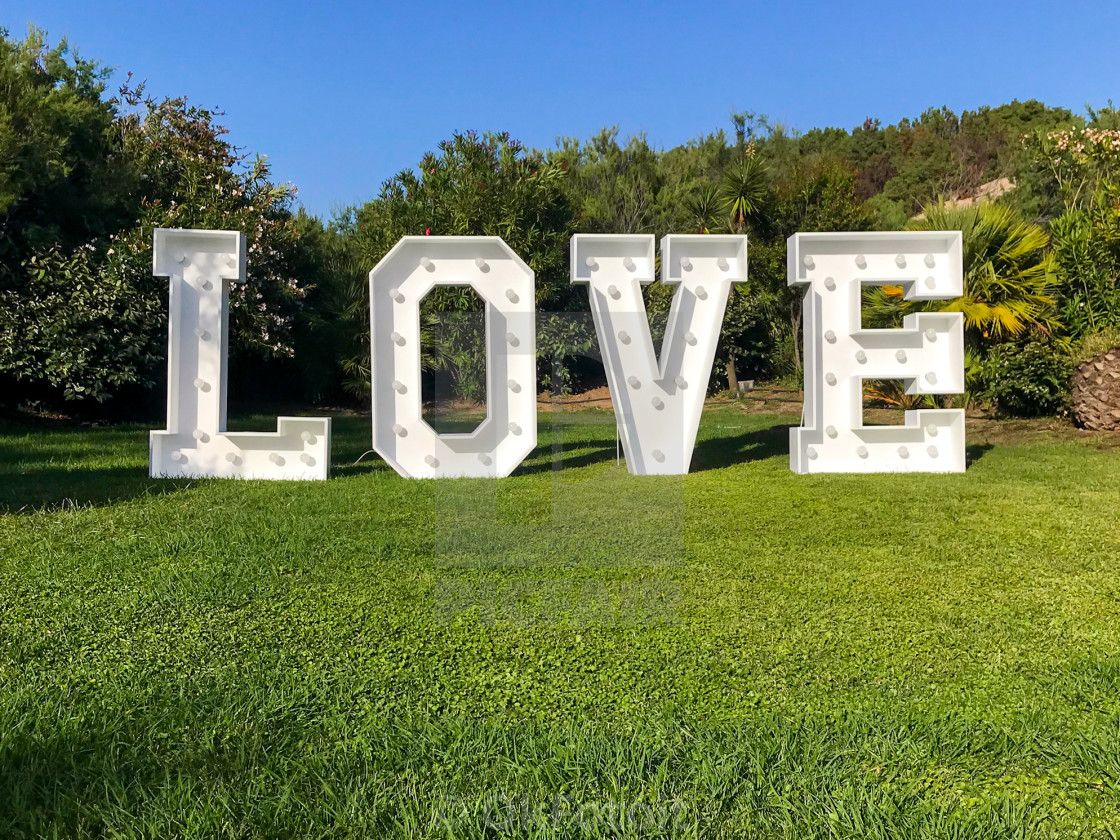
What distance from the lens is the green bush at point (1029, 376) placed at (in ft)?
35.1

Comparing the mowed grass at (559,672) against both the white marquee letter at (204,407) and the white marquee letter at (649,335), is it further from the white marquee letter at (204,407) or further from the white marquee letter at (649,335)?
the white marquee letter at (649,335)

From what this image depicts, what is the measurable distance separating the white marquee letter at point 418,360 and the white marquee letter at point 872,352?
254 centimetres

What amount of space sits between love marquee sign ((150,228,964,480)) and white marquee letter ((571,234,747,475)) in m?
0.01

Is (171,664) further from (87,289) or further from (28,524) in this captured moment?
(87,289)

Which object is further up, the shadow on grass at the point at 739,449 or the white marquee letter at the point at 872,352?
the white marquee letter at the point at 872,352

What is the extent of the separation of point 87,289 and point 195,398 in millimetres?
6227

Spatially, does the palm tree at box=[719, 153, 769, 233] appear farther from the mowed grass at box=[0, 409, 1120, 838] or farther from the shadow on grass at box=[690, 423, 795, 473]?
the mowed grass at box=[0, 409, 1120, 838]

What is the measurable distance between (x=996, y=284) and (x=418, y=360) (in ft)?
27.6

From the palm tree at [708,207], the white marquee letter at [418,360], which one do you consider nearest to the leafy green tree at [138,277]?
the white marquee letter at [418,360]

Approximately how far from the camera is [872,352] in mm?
7590

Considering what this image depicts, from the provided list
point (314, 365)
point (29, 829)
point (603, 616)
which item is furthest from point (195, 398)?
point (314, 365)

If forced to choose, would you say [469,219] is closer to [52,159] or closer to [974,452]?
[52,159]

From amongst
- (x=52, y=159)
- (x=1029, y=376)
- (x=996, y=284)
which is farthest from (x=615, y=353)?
(x=52, y=159)

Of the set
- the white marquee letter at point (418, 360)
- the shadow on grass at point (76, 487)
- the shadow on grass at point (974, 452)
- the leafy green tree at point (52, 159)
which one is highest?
the leafy green tree at point (52, 159)
